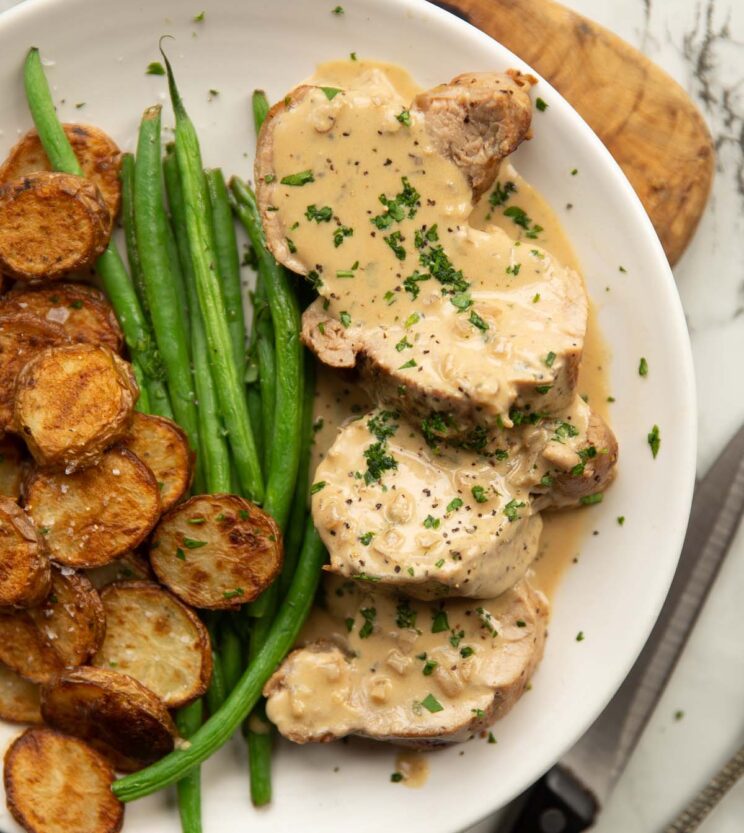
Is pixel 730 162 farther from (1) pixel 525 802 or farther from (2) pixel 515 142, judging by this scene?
(1) pixel 525 802

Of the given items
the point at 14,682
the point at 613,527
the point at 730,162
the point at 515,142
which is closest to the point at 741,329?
the point at 730,162

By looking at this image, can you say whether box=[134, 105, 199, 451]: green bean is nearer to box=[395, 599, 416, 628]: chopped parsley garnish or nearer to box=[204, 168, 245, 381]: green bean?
box=[204, 168, 245, 381]: green bean

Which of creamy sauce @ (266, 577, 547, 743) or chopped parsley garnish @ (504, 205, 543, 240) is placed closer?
creamy sauce @ (266, 577, 547, 743)

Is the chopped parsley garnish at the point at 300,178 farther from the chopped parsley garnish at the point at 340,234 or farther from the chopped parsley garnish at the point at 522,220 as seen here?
the chopped parsley garnish at the point at 522,220

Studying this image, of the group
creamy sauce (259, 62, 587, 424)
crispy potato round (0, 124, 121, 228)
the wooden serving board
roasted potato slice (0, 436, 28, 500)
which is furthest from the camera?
the wooden serving board

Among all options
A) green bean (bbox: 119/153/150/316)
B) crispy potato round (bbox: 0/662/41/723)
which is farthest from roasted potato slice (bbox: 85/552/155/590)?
green bean (bbox: 119/153/150/316)

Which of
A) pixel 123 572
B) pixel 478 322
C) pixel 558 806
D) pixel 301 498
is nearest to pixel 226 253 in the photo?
pixel 301 498
